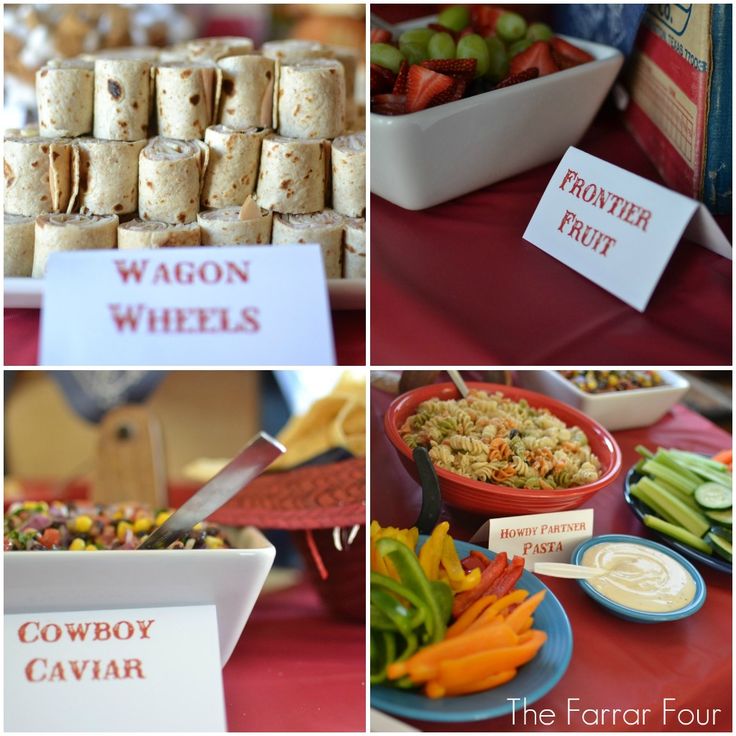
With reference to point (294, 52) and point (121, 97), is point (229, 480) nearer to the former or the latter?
point (121, 97)

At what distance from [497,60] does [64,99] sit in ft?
1.96

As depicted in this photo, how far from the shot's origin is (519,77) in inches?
39.1

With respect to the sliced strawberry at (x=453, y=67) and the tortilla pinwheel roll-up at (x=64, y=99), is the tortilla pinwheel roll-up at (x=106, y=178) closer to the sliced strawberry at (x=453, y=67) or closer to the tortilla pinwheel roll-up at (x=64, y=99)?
the tortilla pinwheel roll-up at (x=64, y=99)

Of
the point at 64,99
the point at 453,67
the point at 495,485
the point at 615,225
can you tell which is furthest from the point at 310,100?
the point at 495,485

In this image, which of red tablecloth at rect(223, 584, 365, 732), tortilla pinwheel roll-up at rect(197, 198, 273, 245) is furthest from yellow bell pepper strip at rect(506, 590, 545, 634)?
tortilla pinwheel roll-up at rect(197, 198, 273, 245)

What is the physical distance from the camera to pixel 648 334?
0.82 meters

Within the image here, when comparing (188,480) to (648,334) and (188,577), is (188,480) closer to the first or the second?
(188,577)

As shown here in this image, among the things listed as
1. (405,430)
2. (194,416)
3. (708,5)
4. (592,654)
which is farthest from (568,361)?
(194,416)

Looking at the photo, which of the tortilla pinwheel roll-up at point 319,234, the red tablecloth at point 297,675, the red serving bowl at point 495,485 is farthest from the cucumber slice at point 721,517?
the tortilla pinwheel roll-up at point 319,234

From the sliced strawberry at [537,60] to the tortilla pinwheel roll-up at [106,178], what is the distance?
0.55 meters

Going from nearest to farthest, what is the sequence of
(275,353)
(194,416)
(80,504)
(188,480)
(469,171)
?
(275,353) → (469,171) → (80,504) → (188,480) → (194,416)

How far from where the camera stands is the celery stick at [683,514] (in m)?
1.03

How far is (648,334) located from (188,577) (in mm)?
576

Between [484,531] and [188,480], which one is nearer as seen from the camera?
[484,531]
